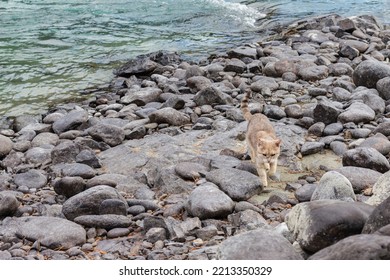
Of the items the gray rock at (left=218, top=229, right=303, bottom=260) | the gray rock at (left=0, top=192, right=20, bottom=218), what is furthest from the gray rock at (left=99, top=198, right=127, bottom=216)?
the gray rock at (left=218, top=229, right=303, bottom=260)

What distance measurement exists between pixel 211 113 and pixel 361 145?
8.80ft

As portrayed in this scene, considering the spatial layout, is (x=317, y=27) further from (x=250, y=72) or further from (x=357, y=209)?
(x=357, y=209)

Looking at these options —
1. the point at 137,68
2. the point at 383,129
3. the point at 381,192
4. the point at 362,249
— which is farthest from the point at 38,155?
the point at 362,249

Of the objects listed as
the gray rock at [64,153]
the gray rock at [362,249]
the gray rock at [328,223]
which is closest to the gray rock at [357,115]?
the gray rock at [64,153]

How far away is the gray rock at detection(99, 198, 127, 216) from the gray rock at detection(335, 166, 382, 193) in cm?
221

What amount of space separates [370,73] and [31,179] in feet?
18.1

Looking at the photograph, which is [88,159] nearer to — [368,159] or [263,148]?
[263,148]

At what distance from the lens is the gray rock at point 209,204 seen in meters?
5.09

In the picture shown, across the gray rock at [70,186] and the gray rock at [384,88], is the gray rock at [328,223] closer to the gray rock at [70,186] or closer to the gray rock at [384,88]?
the gray rock at [70,186]

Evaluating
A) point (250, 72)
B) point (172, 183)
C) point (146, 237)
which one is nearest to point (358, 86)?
point (250, 72)

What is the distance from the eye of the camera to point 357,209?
12.0ft

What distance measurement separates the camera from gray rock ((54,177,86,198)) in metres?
5.98

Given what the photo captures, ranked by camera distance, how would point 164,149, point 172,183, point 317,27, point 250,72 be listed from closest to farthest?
1. point 172,183
2. point 164,149
3. point 250,72
4. point 317,27

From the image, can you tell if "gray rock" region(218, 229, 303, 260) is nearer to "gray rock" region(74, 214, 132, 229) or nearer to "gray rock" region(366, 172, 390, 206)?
"gray rock" region(366, 172, 390, 206)
